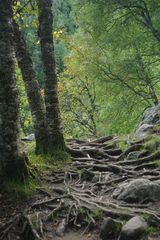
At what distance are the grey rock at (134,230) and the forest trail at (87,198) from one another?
333 millimetres

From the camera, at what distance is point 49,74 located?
40.6 ft

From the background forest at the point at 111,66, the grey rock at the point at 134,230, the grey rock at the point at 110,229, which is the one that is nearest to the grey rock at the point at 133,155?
the grey rock at the point at 110,229

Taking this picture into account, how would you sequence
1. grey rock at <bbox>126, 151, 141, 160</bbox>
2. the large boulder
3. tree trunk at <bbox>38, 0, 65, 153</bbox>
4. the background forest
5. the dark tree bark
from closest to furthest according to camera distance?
the large boulder < the dark tree bark < grey rock at <bbox>126, 151, 141, 160</bbox> < tree trunk at <bbox>38, 0, 65, 153</bbox> < the background forest

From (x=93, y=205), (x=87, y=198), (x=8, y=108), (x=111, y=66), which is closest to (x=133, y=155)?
(x=87, y=198)

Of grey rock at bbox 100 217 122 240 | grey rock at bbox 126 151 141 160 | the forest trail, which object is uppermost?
grey rock at bbox 126 151 141 160

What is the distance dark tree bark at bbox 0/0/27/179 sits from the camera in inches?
356

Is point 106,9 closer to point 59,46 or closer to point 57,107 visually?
point 57,107

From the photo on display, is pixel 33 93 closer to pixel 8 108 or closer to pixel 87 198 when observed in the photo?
pixel 8 108

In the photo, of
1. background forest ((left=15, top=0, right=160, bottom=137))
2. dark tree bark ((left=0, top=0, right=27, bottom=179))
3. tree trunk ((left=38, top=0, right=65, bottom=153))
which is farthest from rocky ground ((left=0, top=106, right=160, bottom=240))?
background forest ((left=15, top=0, right=160, bottom=137))

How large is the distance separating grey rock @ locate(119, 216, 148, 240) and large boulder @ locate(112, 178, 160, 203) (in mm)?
1206

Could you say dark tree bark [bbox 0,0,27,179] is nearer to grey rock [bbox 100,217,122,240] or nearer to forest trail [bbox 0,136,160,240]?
forest trail [bbox 0,136,160,240]

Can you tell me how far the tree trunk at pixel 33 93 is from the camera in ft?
41.4

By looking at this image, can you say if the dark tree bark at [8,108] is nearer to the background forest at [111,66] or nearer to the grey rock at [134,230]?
the grey rock at [134,230]

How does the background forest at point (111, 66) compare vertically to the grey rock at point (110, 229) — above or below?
above
